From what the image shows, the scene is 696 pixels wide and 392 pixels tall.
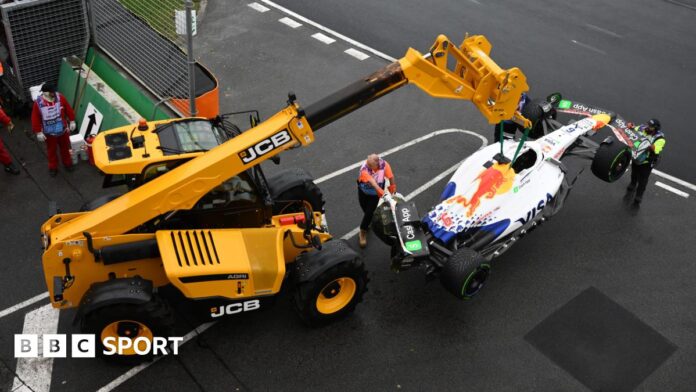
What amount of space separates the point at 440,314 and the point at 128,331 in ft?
12.8

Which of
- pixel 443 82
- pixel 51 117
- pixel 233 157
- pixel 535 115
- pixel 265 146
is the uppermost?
pixel 443 82

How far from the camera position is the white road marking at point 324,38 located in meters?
15.5

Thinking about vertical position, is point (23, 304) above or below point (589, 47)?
below

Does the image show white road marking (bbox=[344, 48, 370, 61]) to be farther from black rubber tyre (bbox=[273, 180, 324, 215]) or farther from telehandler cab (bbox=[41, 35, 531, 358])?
telehandler cab (bbox=[41, 35, 531, 358])

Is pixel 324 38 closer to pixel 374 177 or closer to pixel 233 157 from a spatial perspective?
pixel 374 177

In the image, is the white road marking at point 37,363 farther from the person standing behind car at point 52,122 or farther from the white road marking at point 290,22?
the white road marking at point 290,22

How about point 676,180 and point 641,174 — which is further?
point 676,180

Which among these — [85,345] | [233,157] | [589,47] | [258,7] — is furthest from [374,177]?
[589,47]

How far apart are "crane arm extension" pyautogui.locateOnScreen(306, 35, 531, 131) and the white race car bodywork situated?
138 centimetres

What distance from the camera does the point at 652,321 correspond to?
9.09 m

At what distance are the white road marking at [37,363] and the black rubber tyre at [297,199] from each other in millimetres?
3101

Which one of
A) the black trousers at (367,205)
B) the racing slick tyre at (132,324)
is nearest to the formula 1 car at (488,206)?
the black trousers at (367,205)

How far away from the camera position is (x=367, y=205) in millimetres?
9695

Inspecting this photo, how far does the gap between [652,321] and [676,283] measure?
0.97 meters
